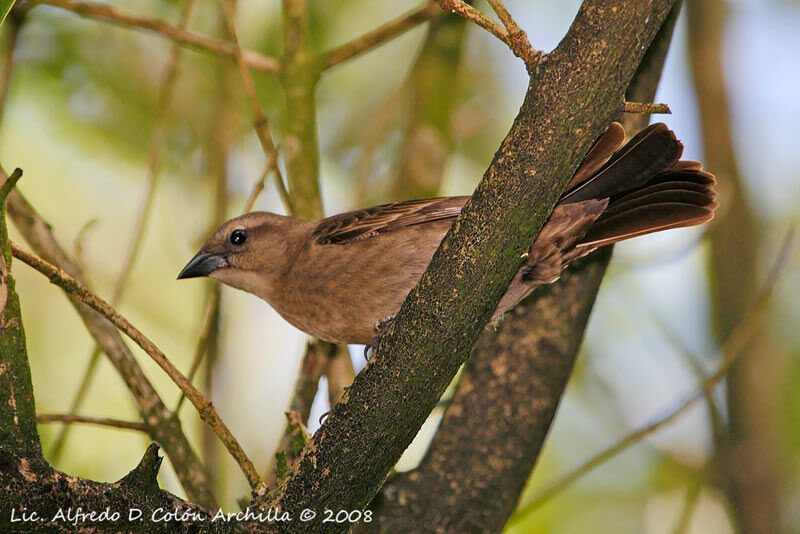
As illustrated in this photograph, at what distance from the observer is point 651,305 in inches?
219

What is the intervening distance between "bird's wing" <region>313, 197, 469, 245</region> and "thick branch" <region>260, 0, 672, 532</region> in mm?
1288

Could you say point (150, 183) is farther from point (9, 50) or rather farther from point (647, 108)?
point (647, 108)

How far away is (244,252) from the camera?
4441 mm

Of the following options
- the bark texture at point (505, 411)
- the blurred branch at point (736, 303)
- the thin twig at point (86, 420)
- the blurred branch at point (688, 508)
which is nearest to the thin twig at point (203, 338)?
the thin twig at point (86, 420)

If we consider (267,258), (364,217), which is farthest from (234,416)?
(364,217)

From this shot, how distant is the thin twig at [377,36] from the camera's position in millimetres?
4496

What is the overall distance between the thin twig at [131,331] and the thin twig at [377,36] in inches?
87.2

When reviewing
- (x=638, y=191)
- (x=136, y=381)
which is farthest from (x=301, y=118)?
(x=638, y=191)

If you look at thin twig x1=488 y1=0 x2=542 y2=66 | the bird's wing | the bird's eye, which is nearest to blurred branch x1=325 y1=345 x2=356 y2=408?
the bird's wing

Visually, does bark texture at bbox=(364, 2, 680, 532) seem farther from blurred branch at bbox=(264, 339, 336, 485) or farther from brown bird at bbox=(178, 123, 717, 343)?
blurred branch at bbox=(264, 339, 336, 485)

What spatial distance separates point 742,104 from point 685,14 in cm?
73

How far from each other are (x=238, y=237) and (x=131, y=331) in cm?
179

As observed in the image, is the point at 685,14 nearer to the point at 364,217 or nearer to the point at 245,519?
the point at 364,217

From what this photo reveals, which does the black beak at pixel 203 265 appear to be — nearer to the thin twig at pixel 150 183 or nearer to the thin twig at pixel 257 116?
the thin twig at pixel 150 183
